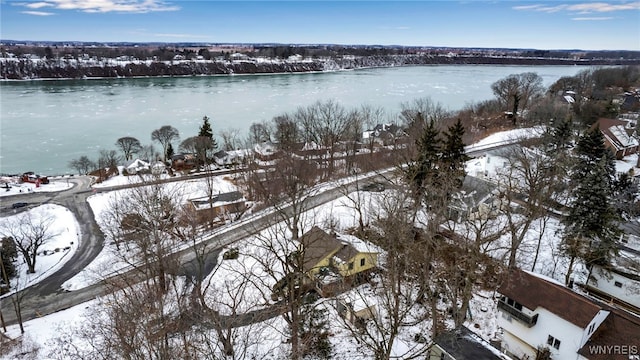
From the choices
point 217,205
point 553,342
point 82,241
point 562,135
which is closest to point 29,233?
point 82,241

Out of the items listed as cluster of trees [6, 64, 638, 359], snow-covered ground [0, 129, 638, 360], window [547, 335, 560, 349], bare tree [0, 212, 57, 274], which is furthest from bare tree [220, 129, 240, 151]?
window [547, 335, 560, 349]

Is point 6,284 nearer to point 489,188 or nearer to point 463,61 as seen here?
point 489,188

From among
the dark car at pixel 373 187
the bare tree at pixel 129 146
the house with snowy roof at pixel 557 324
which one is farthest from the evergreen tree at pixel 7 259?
the bare tree at pixel 129 146

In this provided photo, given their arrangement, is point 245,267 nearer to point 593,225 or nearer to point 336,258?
point 336,258

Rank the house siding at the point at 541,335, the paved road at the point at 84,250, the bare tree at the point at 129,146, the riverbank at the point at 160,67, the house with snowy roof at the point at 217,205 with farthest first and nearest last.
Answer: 1. the riverbank at the point at 160,67
2. the bare tree at the point at 129,146
3. the house with snowy roof at the point at 217,205
4. the paved road at the point at 84,250
5. the house siding at the point at 541,335

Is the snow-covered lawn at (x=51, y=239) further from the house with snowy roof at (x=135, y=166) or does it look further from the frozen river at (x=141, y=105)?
the frozen river at (x=141, y=105)

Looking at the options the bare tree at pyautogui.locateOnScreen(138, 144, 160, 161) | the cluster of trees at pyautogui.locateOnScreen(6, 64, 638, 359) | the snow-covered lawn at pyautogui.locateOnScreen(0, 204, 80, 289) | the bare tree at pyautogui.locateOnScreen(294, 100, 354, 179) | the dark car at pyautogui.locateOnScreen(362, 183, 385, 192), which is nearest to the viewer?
the cluster of trees at pyautogui.locateOnScreen(6, 64, 638, 359)

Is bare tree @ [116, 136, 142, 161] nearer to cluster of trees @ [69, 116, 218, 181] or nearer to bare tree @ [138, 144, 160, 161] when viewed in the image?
cluster of trees @ [69, 116, 218, 181]
